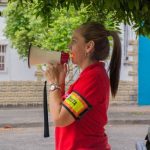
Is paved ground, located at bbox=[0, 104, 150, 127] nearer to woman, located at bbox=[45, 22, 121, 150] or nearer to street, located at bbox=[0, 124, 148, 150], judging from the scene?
street, located at bbox=[0, 124, 148, 150]

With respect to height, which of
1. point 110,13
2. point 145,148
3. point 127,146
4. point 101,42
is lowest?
point 127,146

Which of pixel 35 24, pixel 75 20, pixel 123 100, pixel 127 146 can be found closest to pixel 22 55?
pixel 35 24

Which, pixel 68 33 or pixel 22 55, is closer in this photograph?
pixel 68 33

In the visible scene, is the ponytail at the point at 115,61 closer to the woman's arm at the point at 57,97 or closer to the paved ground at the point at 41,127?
the woman's arm at the point at 57,97

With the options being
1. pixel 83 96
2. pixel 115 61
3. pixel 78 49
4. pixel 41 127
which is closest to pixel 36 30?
pixel 41 127

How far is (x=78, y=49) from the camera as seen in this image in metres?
3.12

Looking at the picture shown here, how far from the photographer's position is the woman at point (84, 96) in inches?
119

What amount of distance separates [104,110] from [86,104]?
0.15 metres

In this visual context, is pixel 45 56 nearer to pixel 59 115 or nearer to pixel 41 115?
pixel 59 115

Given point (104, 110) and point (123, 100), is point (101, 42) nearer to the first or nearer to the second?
point (104, 110)

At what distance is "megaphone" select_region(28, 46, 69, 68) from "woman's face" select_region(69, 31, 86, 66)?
0.05 meters

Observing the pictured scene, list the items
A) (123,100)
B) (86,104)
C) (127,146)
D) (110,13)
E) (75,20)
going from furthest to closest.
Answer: (123,100) → (75,20) → (127,146) → (110,13) → (86,104)

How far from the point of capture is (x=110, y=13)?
13.7 feet

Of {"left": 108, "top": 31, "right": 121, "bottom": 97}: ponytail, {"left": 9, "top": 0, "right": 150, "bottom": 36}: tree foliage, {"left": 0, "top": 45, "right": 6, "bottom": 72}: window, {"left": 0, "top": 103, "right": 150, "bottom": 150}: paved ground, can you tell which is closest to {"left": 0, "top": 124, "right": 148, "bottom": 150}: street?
{"left": 0, "top": 103, "right": 150, "bottom": 150}: paved ground
